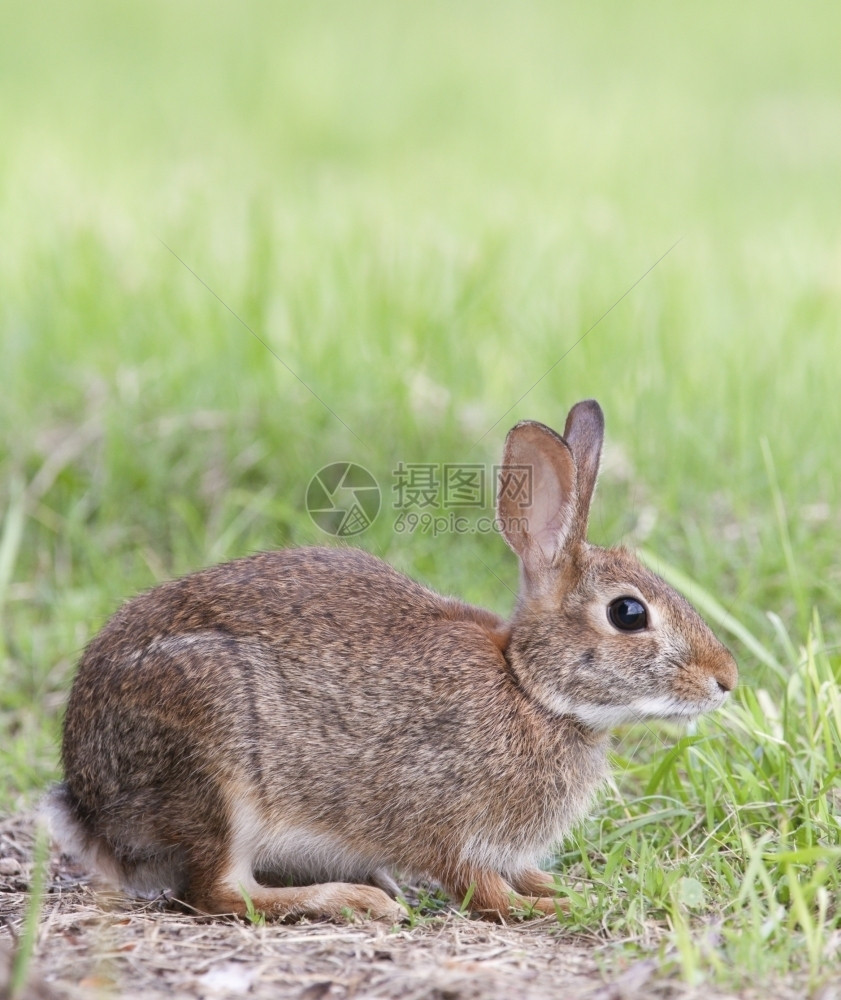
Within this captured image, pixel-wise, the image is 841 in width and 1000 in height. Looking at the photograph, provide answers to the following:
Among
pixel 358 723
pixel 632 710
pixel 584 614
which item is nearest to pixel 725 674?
pixel 632 710

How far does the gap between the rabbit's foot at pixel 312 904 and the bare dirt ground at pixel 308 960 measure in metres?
0.06

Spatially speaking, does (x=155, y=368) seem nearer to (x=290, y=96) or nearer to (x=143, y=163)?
(x=143, y=163)

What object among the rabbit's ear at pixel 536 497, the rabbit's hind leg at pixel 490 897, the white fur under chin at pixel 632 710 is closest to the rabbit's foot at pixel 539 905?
the rabbit's hind leg at pixel 490 897

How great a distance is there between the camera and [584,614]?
4070mm

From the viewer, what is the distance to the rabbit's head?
155 inches

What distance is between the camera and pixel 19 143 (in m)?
9.55

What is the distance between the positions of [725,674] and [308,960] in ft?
4.92

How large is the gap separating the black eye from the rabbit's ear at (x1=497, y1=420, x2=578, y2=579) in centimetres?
26

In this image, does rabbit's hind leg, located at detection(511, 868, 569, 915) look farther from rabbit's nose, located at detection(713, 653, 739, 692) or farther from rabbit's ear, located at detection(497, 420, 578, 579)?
rabbit's ear, located at detection(497, 420, 578, 579)

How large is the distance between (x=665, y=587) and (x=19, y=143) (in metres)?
7.16

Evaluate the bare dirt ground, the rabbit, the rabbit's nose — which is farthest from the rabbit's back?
the rabbit's nose

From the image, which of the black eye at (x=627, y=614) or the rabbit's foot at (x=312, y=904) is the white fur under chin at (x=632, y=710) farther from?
the rabbit's foot at (x=312, y=904)

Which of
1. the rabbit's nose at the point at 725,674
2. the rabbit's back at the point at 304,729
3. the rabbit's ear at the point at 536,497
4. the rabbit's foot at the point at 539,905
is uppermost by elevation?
the rabbit's ear at the point at 536,497

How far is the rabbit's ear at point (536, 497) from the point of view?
410 cm
